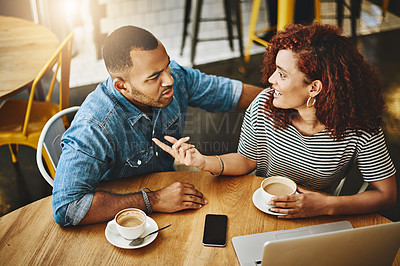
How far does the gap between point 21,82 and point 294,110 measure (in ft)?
5.48

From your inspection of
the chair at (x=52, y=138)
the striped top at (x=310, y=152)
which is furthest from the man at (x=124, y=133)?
the striped top at (x=310, y=152)

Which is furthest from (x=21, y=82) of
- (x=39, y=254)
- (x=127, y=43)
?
(x=39, y=254)

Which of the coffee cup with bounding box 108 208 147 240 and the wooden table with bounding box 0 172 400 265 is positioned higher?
the coffee cup with bounding box 108 208 147 240

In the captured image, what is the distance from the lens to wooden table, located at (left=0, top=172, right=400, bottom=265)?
4.30ft

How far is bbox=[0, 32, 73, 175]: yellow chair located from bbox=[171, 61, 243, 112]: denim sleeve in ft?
3.06

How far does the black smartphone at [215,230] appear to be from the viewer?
1.35 metres

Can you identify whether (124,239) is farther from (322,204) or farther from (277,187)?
(322,204)

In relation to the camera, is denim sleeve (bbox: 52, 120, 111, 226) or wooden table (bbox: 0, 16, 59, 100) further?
wooden table (bbox: 0, 16, 59, 100)

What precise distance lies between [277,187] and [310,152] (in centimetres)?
28

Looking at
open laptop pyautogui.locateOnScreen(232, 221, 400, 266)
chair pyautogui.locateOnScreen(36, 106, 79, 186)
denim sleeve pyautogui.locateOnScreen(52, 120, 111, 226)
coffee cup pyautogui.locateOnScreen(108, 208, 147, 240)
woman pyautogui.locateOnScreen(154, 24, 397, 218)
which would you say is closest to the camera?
open laptop pyautogui.locateOnScreen(232, 221, 400, 266)

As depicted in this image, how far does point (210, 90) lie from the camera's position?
6.68 ft

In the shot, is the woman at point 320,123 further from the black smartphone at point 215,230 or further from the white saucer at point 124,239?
the white saucer at point 124,239

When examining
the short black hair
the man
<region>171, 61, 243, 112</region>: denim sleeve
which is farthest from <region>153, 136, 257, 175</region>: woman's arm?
<region>171, 61, 243, 112</region>: denim sleeve

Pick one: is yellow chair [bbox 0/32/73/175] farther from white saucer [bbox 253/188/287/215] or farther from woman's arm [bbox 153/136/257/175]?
white saucer [bbox 253/188/287/215]
